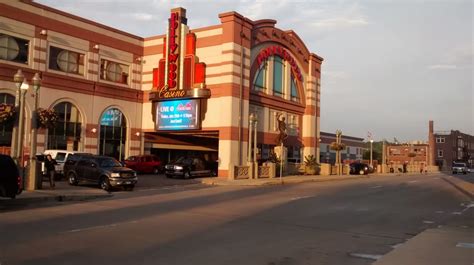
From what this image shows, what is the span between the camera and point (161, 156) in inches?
1791

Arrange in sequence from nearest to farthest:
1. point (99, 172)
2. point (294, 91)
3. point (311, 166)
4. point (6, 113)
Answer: point (6, 113) < point (99, 172) < point (311, 166) < point (294, 91)

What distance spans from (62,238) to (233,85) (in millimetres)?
28693

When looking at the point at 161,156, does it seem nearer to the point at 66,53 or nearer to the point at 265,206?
the point at 66,53

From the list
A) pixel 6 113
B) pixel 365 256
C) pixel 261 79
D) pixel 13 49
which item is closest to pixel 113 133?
pixel 13 49

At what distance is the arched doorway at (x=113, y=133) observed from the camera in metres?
39.5

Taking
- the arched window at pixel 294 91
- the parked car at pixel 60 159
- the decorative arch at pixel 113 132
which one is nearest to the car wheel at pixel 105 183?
the parked car at pixel 60 159

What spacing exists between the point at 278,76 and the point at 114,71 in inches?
566

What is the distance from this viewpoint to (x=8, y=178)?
15.3 meters

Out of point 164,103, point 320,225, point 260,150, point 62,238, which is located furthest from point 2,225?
point 260,150

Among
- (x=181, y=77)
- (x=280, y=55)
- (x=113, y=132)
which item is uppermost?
(x=280, y=55)

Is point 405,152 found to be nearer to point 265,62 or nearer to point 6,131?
point 265,62

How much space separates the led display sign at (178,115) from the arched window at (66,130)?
6.73 meters

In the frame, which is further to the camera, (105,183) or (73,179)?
(73,179)

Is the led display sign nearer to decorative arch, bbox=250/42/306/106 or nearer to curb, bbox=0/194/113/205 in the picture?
decorative arch, bbox=250/42/306/106
